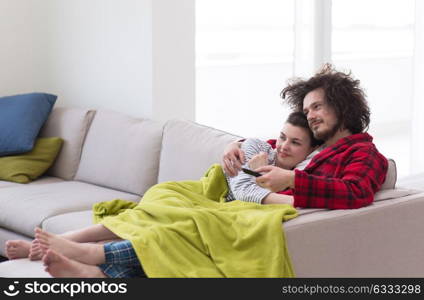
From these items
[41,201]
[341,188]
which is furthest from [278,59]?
[341,188]

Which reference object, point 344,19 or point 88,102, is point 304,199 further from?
point 344,19

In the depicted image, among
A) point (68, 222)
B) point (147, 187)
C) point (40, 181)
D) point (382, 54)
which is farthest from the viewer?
point (382, 54)

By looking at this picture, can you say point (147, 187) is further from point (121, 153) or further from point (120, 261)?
point (120, 261)

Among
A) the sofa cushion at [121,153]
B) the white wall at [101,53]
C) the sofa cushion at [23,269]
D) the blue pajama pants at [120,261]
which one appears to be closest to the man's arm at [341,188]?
the blue pajama pants at [120,261]

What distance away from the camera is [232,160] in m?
3.25

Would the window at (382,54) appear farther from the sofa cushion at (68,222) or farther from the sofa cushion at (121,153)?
the sofa cushion at (68,222)

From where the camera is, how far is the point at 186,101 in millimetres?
4637

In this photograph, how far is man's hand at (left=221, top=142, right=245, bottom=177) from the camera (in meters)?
3.22

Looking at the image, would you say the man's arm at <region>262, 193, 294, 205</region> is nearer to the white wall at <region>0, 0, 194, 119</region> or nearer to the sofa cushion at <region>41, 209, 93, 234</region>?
the sofa cushion at <region>41, 209, 93, 234</region>

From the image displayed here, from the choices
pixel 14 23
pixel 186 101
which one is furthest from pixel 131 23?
pixel 14 23

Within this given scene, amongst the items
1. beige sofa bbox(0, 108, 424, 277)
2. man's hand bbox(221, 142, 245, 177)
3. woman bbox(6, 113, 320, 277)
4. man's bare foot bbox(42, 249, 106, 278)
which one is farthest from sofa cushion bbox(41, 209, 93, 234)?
man's bare foot bbox(42, 249, 106, 278)

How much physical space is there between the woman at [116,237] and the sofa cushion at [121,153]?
87 centimetres

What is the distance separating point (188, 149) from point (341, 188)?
1111mm

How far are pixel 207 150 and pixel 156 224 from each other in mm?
932
